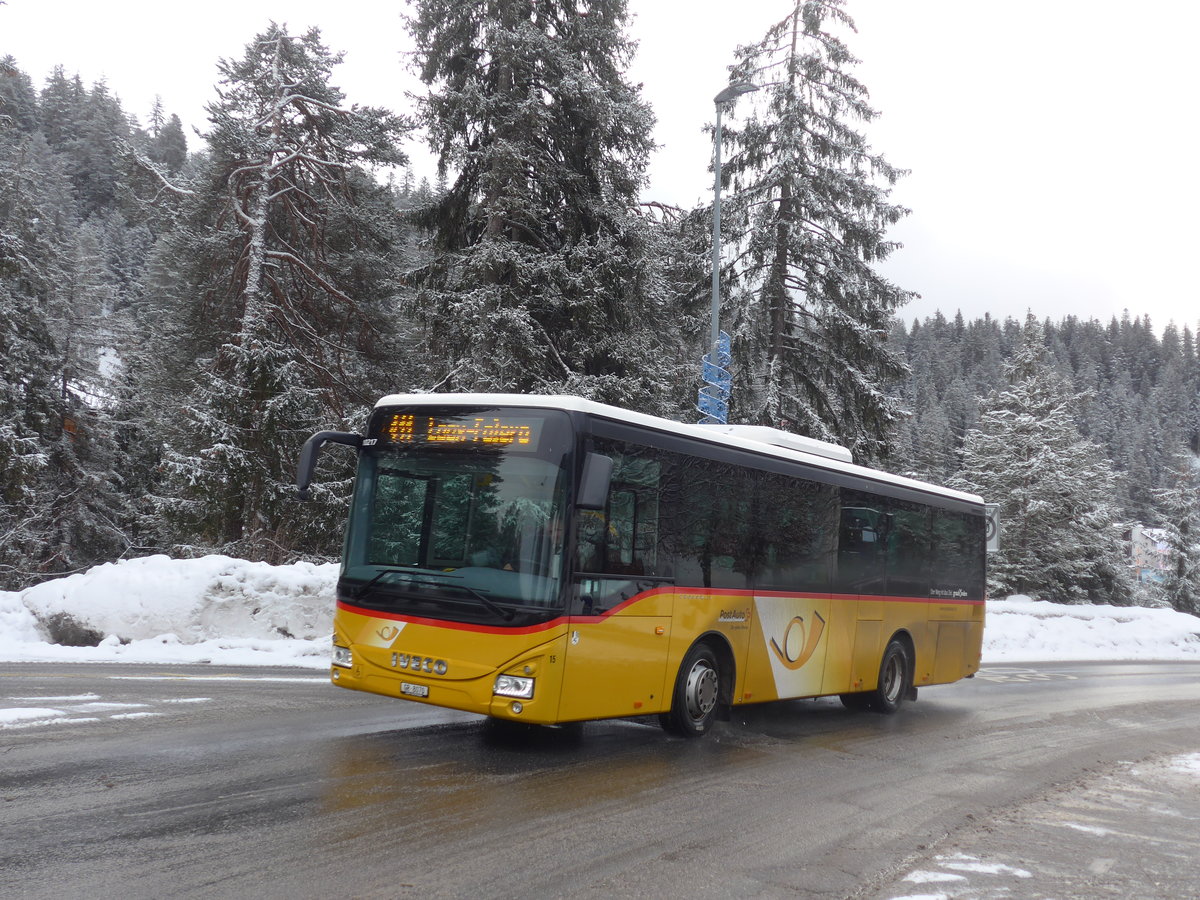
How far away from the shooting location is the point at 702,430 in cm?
961

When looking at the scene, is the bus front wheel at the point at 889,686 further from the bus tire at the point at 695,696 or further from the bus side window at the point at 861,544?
the bus tire at the point at 695,696

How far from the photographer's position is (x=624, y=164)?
23.2 meters

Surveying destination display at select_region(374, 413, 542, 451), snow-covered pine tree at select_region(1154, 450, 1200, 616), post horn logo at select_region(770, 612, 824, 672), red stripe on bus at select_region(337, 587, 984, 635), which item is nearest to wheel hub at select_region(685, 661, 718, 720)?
red stripe on bus at select_region(337, 587, 984, 635)

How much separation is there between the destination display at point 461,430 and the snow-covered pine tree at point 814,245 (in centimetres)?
1986

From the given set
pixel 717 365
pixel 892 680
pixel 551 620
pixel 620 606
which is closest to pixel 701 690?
pixel 620 606

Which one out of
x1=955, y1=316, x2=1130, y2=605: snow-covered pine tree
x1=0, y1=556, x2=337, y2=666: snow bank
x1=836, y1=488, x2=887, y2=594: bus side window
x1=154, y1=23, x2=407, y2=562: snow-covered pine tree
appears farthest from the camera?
x1=955, y1=316, x2=1130, y2=605: snow-covered pine tree

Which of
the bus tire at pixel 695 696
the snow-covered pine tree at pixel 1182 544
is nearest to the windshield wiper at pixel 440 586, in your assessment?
the bus tire at pixel 695 696

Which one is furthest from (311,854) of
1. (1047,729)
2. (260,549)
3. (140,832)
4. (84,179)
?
(84,179)

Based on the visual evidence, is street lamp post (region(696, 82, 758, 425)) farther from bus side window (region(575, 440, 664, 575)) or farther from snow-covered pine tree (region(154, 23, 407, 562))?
bus side window (region(575, 440, 664, 575))

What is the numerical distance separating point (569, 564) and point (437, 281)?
→ 1661 cm

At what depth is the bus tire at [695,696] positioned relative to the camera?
29.6ft

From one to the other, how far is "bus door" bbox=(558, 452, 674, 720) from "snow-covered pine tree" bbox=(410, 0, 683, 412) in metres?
12.0

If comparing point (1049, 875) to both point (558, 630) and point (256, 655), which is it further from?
point (256, 655)

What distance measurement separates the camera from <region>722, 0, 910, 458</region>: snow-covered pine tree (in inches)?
1091
